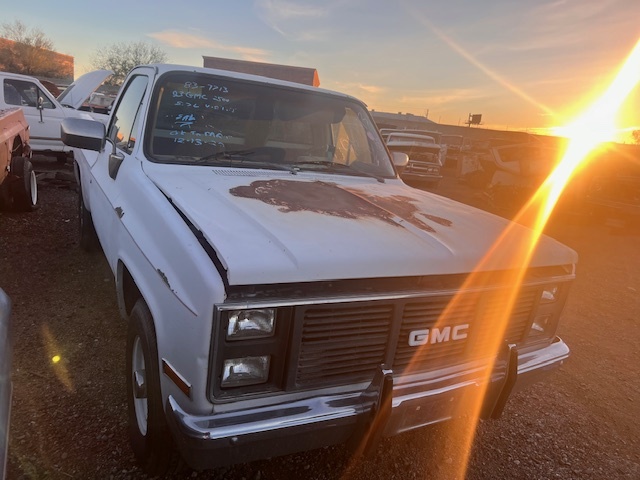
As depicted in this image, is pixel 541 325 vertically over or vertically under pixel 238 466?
over

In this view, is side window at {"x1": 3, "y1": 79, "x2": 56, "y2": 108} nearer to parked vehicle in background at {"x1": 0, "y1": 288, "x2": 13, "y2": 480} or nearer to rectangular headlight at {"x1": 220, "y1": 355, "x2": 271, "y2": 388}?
parked vehicle in background at {"x1": 0, "y1": 288, "x2": 13, "y2": 480}

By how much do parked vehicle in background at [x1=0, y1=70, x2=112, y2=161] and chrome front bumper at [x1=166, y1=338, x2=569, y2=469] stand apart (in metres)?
9.36

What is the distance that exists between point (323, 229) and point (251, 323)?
20.7 inches

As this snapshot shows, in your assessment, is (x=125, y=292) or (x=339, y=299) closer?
(x=339, y=299)

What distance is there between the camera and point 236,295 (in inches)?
63.2

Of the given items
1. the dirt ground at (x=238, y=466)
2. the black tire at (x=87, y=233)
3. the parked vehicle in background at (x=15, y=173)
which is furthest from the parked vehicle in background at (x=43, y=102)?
the black tire at (x=87, y=233)

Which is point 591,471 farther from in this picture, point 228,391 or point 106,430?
point 106,430

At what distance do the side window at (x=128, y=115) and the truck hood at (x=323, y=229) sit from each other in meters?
0.66

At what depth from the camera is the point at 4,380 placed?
66.4 inches

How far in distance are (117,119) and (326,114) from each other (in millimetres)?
1771

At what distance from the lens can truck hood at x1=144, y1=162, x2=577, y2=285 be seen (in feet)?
5.56

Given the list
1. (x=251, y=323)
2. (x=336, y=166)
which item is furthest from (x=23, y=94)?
(x=251, y=323)

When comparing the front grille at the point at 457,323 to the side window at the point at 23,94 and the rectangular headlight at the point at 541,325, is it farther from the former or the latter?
the side window at the point at 23,94

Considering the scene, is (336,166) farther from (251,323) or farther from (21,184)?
(21,184)
